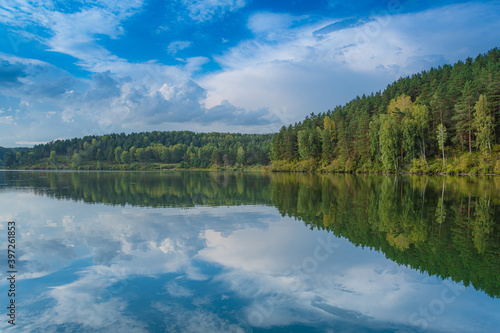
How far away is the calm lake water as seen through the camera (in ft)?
21.9

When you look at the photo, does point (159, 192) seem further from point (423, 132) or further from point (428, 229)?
point (423, 132)

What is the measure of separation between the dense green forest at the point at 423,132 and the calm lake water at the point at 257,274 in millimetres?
52357

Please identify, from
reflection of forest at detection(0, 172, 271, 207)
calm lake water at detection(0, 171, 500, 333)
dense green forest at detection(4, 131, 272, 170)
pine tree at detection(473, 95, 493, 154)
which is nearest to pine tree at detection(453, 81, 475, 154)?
pine tree at detection(473, 95, 493, 154)

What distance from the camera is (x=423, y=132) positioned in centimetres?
7094

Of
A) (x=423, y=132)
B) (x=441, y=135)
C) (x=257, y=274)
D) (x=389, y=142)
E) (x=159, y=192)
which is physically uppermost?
(x=423, y=132)

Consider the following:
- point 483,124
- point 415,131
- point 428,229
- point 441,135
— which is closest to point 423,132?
point 415,131

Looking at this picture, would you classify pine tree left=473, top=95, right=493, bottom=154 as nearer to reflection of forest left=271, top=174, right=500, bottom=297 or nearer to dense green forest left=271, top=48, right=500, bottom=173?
dense green forest left=271, top=48, right=500, bottom=173

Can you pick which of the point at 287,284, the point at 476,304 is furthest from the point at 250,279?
the point at 476,304

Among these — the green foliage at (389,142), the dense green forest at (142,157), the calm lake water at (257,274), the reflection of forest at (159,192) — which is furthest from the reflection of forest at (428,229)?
the dense green forest at (142,157)

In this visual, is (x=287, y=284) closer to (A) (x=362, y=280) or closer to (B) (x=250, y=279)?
(B) (x=250, y=279)

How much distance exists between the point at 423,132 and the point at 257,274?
73.1 meters

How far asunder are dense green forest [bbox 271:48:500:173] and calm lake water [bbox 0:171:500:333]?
52.4 m

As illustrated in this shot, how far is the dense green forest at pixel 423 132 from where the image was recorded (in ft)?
194

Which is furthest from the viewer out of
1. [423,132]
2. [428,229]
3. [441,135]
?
[423,132]
